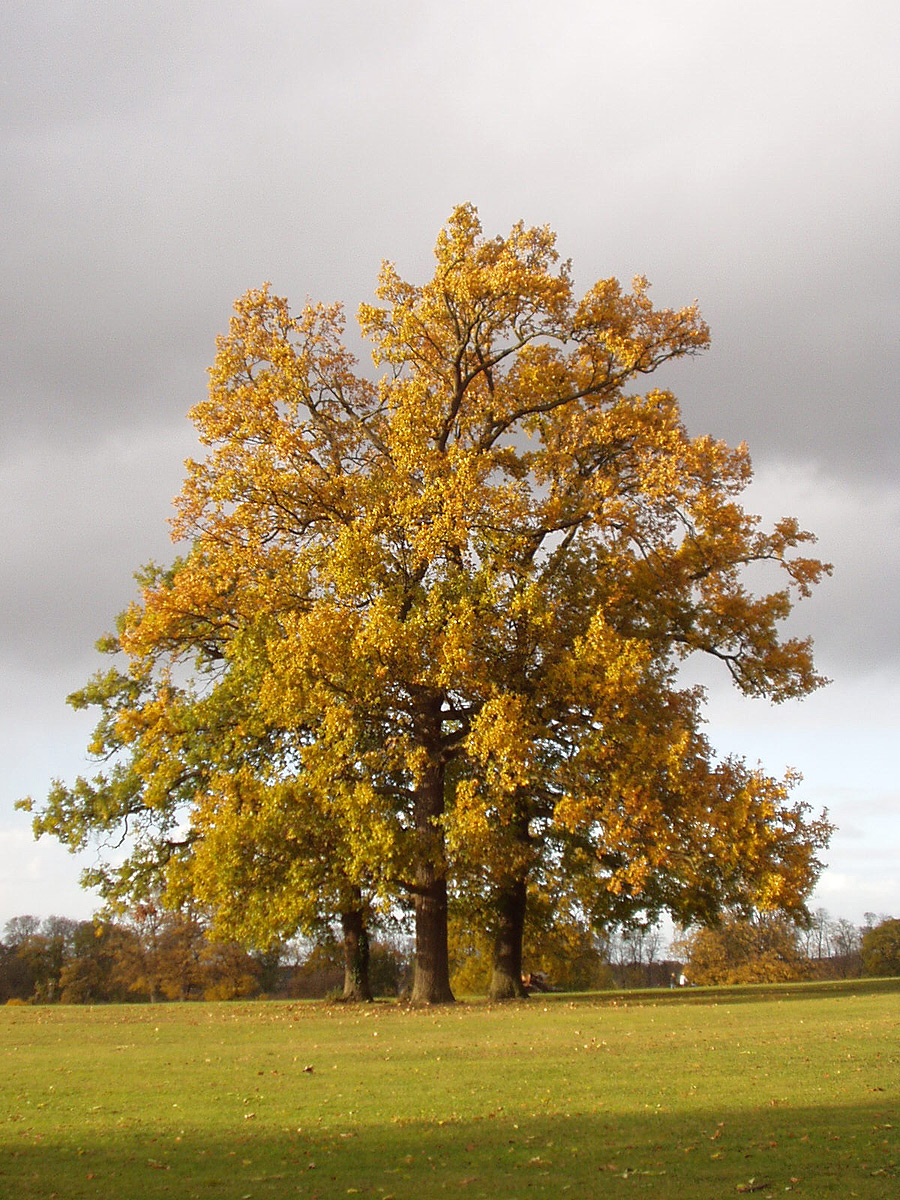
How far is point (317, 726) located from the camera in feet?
77.5

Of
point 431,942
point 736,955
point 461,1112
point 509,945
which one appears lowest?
point 736,955

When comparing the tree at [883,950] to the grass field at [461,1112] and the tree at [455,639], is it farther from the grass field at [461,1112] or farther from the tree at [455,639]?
the grass field at [461,1112]

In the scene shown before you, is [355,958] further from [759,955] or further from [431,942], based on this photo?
[759,955]

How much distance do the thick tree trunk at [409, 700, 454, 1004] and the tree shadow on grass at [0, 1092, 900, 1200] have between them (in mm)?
13982

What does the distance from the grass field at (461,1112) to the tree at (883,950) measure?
45729 millimetres

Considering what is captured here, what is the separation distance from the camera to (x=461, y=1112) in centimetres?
983

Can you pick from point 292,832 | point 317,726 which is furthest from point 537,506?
point 292,832

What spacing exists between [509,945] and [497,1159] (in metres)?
19.1

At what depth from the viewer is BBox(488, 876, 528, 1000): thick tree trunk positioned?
85.9 ft

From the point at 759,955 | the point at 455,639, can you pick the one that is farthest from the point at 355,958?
the point at 759,955

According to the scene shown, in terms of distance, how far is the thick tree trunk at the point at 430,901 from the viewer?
23484mm

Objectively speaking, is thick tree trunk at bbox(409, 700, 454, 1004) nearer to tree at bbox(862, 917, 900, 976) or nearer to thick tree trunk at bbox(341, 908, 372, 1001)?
thick tree trunk at bbox(341, 908, 372, 1001)

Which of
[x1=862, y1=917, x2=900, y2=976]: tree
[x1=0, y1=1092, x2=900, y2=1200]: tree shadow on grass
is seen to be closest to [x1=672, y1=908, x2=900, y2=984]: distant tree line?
[x1=862, y1=917, x2=900, y2=976]: tree

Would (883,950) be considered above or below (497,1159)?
below
